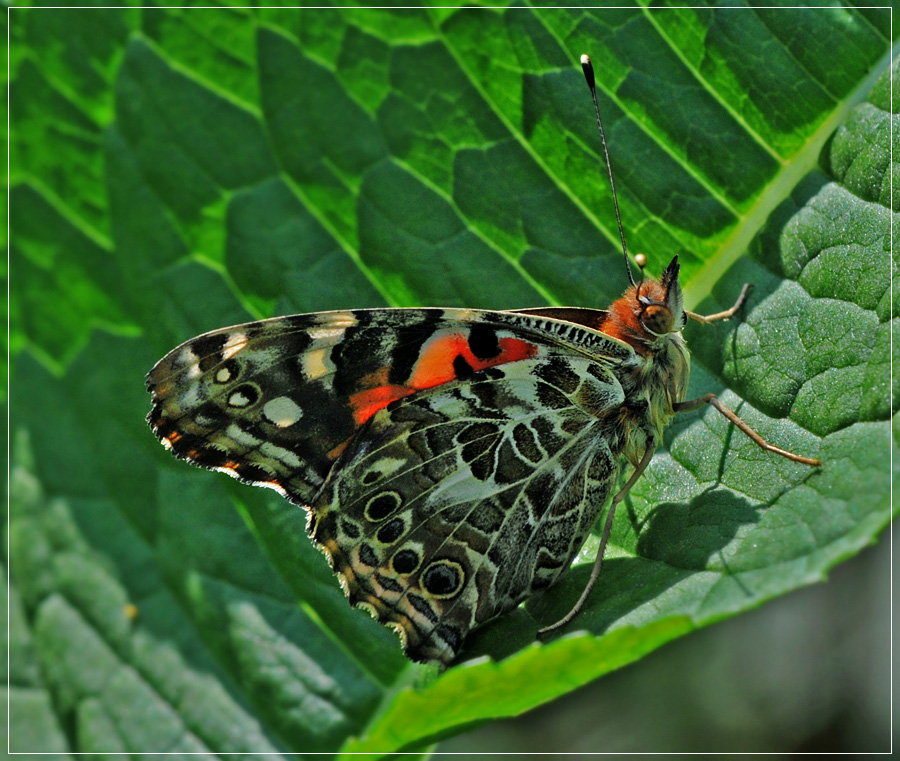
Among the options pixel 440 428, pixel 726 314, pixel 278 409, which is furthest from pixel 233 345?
pixel 726 314

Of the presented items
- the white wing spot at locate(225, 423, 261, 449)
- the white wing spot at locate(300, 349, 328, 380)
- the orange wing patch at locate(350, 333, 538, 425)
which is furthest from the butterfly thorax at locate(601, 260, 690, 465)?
the white wing spot at locate(225, 423, 261, 449)

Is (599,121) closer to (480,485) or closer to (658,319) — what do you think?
(658,319)

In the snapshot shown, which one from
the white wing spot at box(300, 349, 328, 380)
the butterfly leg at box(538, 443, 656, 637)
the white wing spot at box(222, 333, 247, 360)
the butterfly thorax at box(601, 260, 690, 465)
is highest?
the white wing spot at box(222, 333, 247, 360)

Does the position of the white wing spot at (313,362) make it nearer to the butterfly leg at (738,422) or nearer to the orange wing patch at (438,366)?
the orange wing patch at (438,366)

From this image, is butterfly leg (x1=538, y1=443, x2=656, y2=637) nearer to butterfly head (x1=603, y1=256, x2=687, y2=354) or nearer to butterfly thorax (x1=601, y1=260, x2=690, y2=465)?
butterfly thorax (x1=601, y1=260, x2=690, y2=465)

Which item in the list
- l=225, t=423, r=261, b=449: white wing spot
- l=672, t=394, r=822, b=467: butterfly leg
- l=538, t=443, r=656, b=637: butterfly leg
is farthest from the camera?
l=225, t=423, r=261, b=449: white wing spot

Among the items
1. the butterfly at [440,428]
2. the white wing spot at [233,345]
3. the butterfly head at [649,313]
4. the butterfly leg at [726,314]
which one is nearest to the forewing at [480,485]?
the butterfly at [440,428]

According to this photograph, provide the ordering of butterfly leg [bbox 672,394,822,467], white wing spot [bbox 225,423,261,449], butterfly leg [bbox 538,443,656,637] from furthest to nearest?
white wing spot [bbox 225,423,261,449] → butterfly leg [bbox 538,443,656,637] → butterfly leg [bbox 672,394,822,467]
